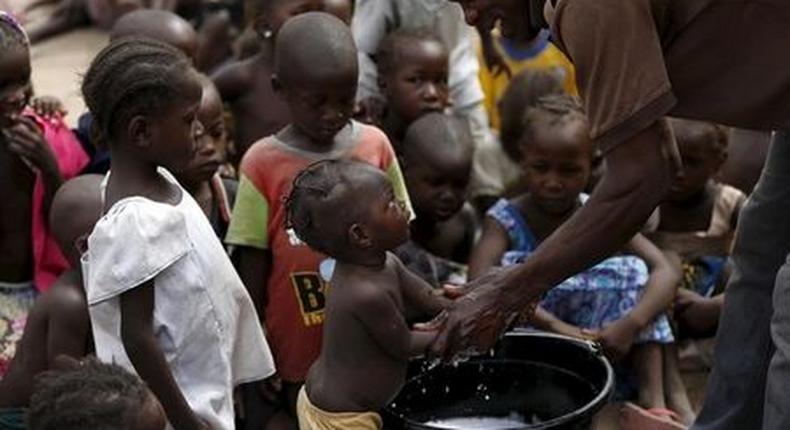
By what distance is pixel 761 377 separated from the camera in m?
3.55

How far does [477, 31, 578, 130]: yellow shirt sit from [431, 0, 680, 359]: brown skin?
2593 mm

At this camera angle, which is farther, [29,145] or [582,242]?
[29,145]

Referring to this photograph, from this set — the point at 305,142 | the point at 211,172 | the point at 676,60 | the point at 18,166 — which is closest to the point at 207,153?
the point at 211,172

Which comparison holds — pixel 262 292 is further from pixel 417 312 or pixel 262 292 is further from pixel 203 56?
pixel 203 56

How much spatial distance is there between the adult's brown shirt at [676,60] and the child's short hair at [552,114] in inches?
50.3

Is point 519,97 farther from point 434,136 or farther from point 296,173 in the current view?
point 296,173

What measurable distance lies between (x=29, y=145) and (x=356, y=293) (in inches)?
44.8

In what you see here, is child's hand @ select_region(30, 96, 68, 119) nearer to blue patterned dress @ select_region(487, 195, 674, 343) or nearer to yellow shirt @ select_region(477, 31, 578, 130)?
blue patterned dress @ select_region(487, 195, 674, 343)

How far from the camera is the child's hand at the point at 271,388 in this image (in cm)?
410

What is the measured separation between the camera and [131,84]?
3.27m

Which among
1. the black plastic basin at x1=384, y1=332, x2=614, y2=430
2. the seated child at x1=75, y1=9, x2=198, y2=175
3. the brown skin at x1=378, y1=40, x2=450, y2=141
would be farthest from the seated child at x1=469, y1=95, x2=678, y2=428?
the seated child at x1=75, y1=9, x2=198, y2=175

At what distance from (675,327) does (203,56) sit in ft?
9.44

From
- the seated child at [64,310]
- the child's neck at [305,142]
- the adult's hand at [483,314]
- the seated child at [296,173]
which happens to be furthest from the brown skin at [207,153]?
the adult's hand at [483,314]

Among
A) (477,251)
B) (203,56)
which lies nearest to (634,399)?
(477,251)
